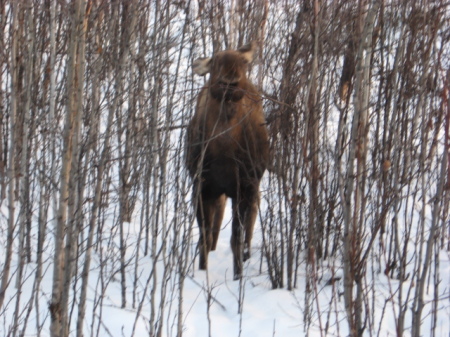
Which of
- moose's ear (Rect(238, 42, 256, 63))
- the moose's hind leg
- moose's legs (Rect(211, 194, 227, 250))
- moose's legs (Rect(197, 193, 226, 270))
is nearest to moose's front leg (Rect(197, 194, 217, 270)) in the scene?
moose's legs (Rect(197, 193, 226, 270))

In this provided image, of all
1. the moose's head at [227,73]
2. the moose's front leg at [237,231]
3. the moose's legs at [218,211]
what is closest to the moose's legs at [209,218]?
the moose's legs at [218,211]

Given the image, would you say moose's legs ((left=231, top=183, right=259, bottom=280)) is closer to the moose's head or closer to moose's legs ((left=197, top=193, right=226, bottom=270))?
moose's legs ((left=197, top=193, right=226, bottom=270))

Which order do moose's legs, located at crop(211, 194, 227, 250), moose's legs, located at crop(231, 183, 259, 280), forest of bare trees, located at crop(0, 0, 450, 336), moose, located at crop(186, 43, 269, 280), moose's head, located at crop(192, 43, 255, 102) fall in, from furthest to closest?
moose's legs, located at crop(211, 194, 227, 250) → moose's legs, located at crop(231, 183, 259, 280) → moose, located at crop(186, 43, 269, 280) → moose's head, located at crop(192, 43, 255, 102) → forest of bare trees, located at crop(0, 0, 450, 336)

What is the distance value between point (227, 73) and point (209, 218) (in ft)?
5.25

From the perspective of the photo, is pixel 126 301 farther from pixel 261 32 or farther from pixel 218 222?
pixel 261 32

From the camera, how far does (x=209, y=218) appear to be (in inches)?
272

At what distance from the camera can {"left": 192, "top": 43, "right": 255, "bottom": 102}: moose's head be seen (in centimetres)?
602

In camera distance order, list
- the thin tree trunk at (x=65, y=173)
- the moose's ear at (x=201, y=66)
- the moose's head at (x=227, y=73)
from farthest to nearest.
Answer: the moose's ear at (x=201, y=66) → the moose's head at (x=227, y=73) → the thin tree trunk at (x=65, y=173)

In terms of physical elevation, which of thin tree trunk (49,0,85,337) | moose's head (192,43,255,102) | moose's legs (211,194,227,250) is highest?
moose's head (192,43,255,102)

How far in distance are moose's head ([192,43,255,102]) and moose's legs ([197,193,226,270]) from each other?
1.01m

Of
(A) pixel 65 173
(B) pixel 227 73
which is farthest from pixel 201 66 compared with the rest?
(A) pixel 65 173

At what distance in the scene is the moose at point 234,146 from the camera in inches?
245

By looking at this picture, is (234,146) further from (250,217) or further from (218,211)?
(218,211)

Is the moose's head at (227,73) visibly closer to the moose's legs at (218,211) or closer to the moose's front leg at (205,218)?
the moose's front leg at (205,218)
